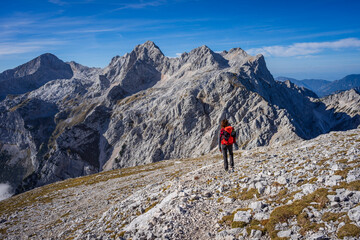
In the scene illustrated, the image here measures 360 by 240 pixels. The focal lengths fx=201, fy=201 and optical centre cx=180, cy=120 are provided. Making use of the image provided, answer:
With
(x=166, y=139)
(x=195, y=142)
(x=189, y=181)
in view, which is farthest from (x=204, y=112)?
(x=189, y=181)

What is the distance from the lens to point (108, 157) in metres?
162

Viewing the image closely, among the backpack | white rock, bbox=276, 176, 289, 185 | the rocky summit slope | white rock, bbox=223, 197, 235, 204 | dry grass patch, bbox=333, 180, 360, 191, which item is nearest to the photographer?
the rocky summit slope

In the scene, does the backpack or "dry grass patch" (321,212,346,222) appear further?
the backpack

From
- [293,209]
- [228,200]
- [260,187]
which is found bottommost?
[228,200]

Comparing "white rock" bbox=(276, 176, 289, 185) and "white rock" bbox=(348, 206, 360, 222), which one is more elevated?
"white rock" bbox=(348, 206, 360, 222)

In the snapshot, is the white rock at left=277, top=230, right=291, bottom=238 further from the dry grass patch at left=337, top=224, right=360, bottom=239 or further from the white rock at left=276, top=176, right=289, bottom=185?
the white rock at left=276, top=176, right=289, bottom=185

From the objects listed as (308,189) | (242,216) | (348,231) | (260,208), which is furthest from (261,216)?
(348,231)

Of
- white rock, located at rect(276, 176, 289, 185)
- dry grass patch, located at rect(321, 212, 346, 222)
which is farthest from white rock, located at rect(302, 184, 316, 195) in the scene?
dry grass patch, located at rect(321, 212, 346, 222)

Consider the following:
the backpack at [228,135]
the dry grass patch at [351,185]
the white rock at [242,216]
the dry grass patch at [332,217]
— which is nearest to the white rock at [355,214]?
the dry grass patch at [332,217]

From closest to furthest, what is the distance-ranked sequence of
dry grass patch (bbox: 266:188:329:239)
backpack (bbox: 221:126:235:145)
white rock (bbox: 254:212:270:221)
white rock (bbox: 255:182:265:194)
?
1. dry grass patch (bbox: 266:188:329:239)
2. white rock (bbox: 254:212:270:221)
3. white rock (bbox: 255:182:265:194)
4. backpack (bbox: 221:126:235:145)

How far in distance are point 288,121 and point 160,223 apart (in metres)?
117

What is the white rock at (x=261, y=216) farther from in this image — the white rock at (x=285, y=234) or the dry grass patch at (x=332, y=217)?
the dry grass patch at (x=332, y=217)

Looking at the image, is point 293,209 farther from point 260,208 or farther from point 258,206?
point 258,206

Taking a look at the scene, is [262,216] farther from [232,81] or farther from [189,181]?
[232,81]
